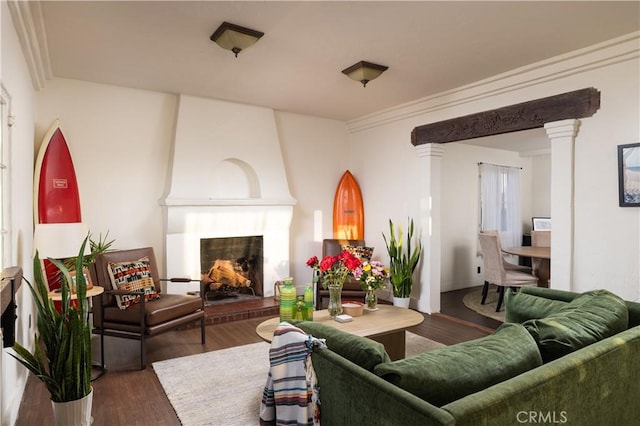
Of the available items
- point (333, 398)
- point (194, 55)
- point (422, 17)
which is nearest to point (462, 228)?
point (422, 17)

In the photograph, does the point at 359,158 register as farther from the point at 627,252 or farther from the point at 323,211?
the point at 627,252

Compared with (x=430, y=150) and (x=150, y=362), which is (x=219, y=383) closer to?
(x=150, y=362)

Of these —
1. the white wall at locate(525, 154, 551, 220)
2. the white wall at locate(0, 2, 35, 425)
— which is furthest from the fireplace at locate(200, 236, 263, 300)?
the white wall at locate(525, 154, 551, 220)

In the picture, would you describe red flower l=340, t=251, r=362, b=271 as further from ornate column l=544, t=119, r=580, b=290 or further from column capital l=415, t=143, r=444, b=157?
column capital l=415, t=143, r=444, b=157

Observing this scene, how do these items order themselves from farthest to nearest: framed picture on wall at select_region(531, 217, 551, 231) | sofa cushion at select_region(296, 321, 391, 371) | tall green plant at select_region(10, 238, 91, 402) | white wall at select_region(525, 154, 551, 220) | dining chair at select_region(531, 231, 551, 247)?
white wall at select_region(525, 154, 551, 220)
framed picture on wall at select_region(531, 217, 551, 231)
dining chair at select_region(531, 231, 551, 247)
tall green plant at select_region(10, 238, 91, 402)
sofa cushion at select_region(296, 321, 391, 371)

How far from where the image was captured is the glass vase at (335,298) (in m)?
3.13

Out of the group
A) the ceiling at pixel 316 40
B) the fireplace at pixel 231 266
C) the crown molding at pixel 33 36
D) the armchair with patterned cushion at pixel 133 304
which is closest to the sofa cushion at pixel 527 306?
the ceiling at pixel 316 40

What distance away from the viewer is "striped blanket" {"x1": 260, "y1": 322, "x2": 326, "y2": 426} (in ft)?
5.81

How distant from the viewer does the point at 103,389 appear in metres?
2.85

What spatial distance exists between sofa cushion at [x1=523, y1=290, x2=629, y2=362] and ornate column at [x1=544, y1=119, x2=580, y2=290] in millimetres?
1346

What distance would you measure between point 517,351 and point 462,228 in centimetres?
514

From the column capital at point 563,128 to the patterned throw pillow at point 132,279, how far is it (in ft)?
12.5

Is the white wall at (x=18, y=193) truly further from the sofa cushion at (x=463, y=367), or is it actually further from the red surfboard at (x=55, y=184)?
the sofa cushion at (x=463, y=367)

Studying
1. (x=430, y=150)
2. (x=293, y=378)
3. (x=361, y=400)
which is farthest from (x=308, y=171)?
(x=361, y=400)
